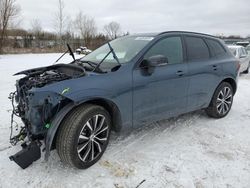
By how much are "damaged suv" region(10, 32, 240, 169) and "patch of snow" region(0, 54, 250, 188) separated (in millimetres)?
192

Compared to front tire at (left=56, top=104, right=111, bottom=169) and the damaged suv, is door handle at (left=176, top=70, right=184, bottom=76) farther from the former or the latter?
front tire at (left=56, top=104, right=111, bottom=169)

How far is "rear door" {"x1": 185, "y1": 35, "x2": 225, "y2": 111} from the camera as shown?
399cm

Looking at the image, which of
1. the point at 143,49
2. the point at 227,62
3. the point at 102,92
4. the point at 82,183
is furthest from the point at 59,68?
the point at 227,62

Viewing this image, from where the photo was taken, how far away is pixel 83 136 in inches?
111

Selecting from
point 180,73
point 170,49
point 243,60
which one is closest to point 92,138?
point 180,73

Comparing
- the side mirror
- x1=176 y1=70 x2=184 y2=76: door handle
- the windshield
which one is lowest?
x1=176 y1=70 x2=184 y2=76: door handle

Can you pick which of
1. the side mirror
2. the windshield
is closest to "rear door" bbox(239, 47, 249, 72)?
the windshield

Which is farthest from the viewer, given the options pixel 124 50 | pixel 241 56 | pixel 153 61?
pixel 241 56

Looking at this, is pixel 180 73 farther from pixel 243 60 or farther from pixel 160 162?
pixel 243 60

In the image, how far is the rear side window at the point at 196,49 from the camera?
13.3ft

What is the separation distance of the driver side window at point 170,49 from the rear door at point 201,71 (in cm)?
20

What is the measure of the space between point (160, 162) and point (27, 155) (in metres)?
1.65

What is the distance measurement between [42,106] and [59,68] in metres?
0.96

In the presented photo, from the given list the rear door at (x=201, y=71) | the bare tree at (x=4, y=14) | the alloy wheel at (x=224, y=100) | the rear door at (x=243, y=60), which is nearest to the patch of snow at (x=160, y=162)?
the alloy wheel at (x=224, y=100)
